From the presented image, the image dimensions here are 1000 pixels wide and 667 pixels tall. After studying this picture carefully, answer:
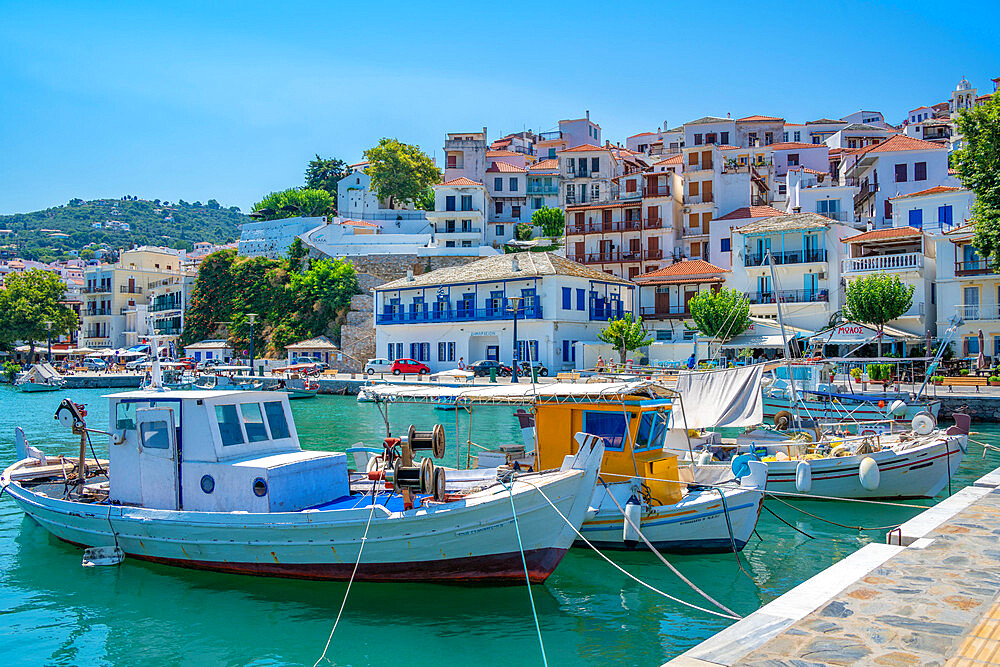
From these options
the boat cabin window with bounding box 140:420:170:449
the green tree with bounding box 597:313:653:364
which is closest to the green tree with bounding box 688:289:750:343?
the green tree with bounding box 597:313:653:364

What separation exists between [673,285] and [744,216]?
792 cm

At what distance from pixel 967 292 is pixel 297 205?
70240 mm

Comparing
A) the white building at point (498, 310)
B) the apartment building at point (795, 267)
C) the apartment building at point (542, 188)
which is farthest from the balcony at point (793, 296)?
the apartment building at point (542, 188)

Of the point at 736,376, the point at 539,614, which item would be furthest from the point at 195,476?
the point at 736,376

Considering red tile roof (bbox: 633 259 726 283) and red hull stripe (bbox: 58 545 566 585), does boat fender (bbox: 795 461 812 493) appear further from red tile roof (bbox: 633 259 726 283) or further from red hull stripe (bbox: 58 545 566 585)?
red tile roof (bbox: 633 259 726 283)

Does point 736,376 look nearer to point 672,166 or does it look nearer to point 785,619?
point 785,619

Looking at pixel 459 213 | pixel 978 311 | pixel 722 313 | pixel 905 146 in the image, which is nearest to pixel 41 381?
pixel 459 213

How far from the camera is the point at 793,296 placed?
144 ft

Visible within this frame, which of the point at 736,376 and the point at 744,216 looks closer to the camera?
the point at 736,376

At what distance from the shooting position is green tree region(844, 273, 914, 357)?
35.7 m

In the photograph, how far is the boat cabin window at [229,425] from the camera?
11188mm

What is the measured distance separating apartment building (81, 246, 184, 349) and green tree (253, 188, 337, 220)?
12577 mm

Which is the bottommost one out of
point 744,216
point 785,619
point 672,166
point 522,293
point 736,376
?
point 785,619

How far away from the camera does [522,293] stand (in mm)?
45719
